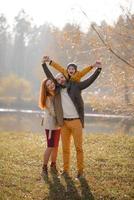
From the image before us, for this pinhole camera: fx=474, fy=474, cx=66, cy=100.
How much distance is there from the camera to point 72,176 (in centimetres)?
854

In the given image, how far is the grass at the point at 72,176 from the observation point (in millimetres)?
7407

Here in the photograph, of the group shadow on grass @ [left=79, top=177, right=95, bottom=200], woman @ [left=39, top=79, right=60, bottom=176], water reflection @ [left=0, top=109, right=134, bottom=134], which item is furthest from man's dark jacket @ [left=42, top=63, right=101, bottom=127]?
water reflection @ [left=0, top=109, right=134, bottom=134]

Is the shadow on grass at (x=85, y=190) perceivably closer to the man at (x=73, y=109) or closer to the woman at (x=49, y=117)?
the man at (x=73, y=109)

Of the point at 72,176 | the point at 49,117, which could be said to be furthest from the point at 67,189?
the point at 49,117

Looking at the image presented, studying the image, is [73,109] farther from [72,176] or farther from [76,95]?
[72,176]

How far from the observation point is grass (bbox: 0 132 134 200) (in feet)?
24.3

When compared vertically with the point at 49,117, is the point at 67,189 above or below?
below

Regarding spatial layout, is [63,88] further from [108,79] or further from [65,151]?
[108,79]

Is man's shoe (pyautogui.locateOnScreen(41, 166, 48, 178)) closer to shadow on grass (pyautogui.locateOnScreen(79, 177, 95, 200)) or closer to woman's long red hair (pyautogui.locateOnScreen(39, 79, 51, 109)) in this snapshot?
shadow on grass (pyautogui.locateOnScreen(79, 177, 95, 200))

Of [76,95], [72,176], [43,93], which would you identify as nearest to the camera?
[76,95]

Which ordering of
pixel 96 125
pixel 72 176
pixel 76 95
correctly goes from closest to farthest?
pixel 76 95, pixel 72 176, pixel 96 125

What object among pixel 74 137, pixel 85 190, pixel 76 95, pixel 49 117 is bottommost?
pixel 85 190

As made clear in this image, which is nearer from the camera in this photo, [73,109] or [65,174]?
[73,109]

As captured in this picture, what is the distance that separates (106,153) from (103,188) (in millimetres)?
3467
